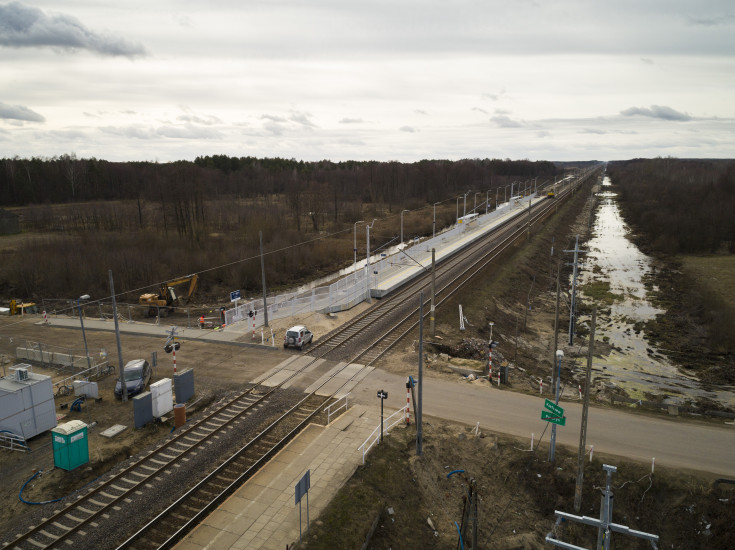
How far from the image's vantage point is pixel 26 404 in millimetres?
18844

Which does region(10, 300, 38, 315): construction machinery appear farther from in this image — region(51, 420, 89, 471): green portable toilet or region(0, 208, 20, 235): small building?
region(0, 208, 20, 235): small building

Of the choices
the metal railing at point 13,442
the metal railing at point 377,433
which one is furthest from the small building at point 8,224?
the metal railing at point 377,433

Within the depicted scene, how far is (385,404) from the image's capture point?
71.5 ft

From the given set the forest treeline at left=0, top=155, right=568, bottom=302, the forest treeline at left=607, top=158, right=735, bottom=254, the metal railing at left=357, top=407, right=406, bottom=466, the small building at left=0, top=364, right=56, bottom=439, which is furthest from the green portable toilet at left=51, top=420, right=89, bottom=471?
the forest treeline at left=607, top=158, right=735, bottom=254

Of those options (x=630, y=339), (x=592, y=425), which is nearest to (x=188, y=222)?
(x=630, y=339)

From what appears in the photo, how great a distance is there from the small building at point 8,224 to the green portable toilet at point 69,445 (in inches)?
→ 2825

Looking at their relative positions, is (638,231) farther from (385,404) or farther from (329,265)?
(385,404)

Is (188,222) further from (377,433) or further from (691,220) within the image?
(691,220)

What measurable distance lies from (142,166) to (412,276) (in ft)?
365

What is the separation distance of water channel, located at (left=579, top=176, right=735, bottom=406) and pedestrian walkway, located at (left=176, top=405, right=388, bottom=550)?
18.1 m

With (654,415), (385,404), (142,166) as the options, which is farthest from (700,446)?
(142,166)

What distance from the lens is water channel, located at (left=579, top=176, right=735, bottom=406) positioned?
28.6 meters

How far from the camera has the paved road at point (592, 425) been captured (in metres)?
17.8

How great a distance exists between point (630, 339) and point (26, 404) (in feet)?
126
